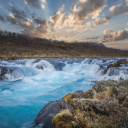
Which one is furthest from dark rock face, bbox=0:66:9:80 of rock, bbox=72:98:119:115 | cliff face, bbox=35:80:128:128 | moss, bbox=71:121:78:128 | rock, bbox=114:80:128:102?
rock, bbox=114:80:128:102

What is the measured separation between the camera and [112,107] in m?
2.53

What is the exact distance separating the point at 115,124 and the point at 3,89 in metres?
9.13

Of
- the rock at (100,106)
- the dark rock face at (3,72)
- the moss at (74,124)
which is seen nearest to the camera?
the moss at (74,124)

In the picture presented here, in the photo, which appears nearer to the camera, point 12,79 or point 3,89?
point 3,89

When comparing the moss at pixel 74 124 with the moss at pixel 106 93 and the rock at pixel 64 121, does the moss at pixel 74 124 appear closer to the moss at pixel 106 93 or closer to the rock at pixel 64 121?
the rock at pixel 64 121

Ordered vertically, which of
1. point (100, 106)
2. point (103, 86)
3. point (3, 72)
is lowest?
point (3, 72)

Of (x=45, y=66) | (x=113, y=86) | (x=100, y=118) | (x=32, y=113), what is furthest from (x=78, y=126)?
(x=45, y=66)

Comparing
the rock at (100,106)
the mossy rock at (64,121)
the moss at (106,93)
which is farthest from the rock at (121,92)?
the mossy rock at (64,121)

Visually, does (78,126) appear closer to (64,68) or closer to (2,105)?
(2,105)

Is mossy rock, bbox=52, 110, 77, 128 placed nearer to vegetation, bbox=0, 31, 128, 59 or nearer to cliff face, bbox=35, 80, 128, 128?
cliff face, bbox=35, 80, 128, 128

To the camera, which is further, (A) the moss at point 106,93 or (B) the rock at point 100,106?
(A) the moss at point 106,93

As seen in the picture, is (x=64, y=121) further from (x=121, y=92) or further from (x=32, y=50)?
(x=32, y=50)

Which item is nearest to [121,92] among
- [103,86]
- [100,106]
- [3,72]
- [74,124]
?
[103,86]

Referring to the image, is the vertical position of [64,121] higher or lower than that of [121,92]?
lower
